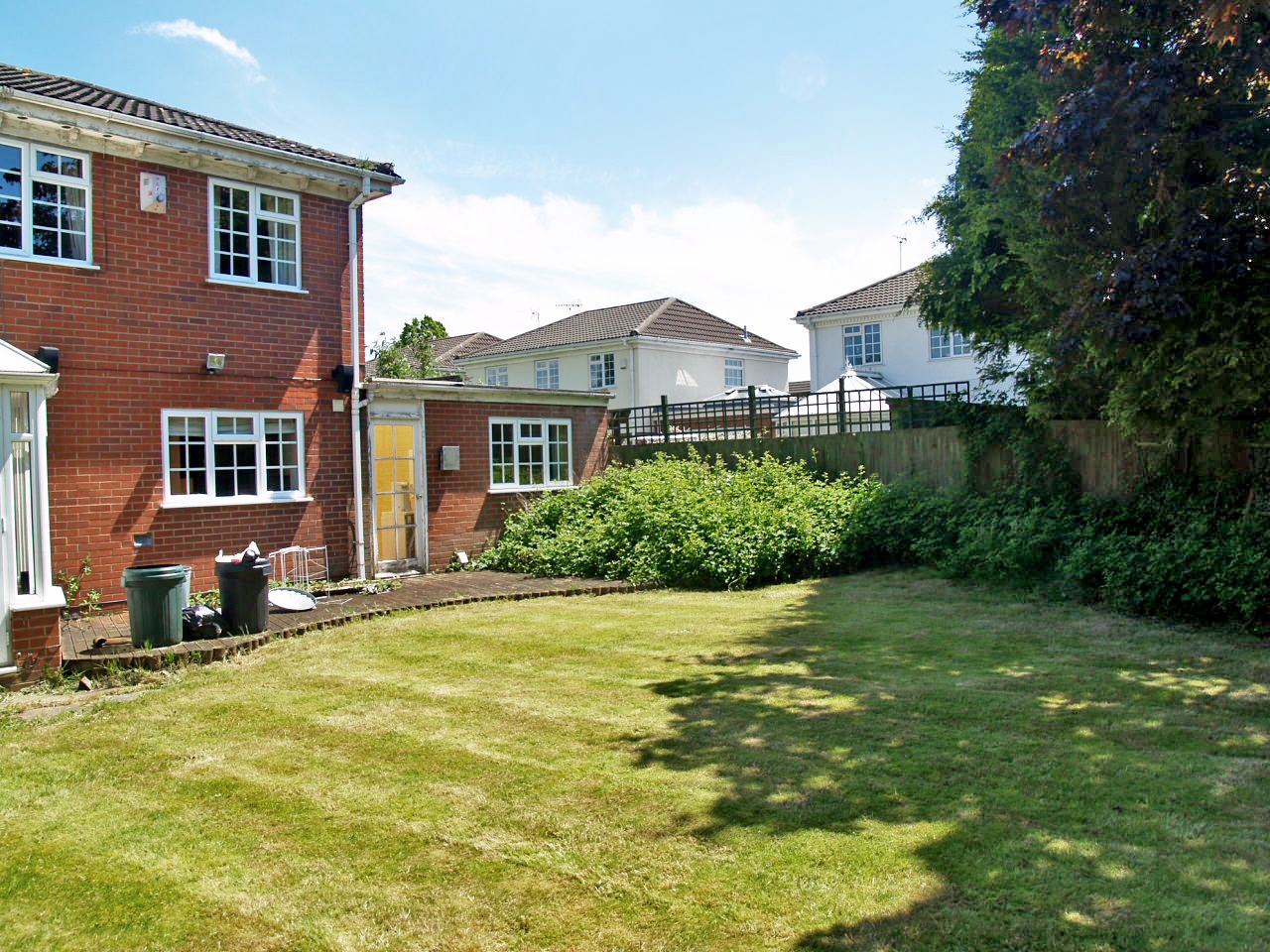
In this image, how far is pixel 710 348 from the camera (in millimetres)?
33250

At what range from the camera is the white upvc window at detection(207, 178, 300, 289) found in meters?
12.4

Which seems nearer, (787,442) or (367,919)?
(367,919)

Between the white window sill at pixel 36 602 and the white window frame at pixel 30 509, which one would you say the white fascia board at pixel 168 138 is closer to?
the white window frame at pixel 30 509

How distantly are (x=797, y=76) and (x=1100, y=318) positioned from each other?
4.70m

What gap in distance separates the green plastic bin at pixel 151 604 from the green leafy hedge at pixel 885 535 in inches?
240

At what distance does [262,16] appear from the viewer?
1113 cm

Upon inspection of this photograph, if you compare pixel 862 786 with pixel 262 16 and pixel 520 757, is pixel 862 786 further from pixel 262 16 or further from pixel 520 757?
pixel 262 16

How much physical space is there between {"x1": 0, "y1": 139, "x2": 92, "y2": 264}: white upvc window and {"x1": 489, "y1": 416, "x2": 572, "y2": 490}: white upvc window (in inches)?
266

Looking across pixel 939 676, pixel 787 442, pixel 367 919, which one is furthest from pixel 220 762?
pixel 787 442

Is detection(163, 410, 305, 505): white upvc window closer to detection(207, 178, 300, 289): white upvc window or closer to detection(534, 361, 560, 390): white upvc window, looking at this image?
detection(207, 178, 300, 289): white upvc window

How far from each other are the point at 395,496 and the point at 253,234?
444 cm

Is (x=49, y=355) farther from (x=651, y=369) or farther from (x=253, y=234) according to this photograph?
(x=651, y=369)

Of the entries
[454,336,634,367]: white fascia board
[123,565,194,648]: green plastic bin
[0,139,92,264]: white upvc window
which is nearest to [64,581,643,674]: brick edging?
[123,565,194,648]: green plastic bin

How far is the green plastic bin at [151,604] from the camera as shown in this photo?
8734mm
